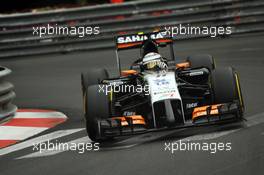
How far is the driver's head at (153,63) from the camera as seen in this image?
30.8 feet

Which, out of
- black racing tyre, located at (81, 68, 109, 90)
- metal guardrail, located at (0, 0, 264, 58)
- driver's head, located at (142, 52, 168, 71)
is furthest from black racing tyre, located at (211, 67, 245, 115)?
metal guardrail, located at (0, 0, 264, 58)

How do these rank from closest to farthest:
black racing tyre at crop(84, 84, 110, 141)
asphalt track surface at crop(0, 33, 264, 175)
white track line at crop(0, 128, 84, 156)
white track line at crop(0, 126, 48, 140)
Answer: asphalt track surface at crop(0, 33, 264, 175)
black racing tyre at crop(84, 84, 110, 141)
white track line at crop(0, 128, 84, 156)
white track line at crop(0, 126, 48, 140)

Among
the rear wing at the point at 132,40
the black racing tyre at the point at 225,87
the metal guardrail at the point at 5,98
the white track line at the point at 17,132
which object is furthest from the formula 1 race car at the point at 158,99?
the metal guardrail at the point at 5,98

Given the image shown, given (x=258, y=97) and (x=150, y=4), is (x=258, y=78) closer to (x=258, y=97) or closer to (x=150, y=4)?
(x=258, y=97)

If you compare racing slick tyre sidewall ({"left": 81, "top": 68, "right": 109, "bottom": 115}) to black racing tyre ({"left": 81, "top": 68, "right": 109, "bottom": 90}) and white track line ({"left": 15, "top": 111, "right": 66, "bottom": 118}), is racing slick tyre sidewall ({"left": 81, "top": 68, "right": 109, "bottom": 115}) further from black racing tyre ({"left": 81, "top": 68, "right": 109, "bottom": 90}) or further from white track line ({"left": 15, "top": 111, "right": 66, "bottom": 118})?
white track line ({"left": 15, "top": 111, "right": 66, "bottom": 118})

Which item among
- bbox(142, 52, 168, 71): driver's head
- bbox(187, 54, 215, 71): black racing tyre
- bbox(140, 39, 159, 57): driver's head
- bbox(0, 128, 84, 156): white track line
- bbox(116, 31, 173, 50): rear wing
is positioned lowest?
bbox(0, 128, 84, 156): white track line

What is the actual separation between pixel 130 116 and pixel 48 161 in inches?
50.5

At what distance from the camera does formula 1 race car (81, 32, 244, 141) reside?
8.15m

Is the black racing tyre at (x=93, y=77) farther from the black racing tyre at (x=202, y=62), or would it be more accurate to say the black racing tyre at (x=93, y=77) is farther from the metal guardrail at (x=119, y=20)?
the metal guardrail at (x=119, y=20)

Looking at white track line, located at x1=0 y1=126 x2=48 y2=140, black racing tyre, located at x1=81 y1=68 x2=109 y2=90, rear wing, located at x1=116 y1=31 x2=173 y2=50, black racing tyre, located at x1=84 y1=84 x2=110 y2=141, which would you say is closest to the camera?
black racing tyre, located at x1=84 y1=84 x2=110 y2=141

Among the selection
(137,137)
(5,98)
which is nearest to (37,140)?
(137,137)

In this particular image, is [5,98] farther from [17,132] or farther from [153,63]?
[153,63]

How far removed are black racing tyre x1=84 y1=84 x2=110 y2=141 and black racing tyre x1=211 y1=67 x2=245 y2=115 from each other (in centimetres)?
128

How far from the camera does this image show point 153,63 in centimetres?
940
